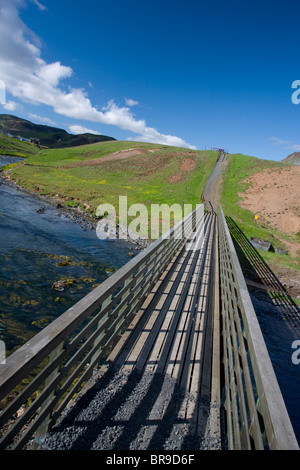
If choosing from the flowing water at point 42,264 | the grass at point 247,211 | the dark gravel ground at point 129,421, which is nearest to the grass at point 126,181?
the grass at point 247,211

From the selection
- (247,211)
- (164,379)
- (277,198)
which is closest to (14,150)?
(247,211)

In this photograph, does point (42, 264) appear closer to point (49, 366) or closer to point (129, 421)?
point (129, 421)

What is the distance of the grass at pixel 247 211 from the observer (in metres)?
20.1

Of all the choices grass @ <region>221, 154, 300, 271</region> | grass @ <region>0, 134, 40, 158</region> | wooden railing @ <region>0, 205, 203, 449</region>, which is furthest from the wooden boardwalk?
grass @ <region>0, 134, 40, 158</region>

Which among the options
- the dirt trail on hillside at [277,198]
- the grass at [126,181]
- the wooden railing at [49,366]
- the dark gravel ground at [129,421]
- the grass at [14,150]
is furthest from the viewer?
the grass at [14,150]

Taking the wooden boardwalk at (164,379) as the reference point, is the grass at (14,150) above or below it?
above

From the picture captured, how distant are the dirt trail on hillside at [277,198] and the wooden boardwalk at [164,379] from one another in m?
20.1

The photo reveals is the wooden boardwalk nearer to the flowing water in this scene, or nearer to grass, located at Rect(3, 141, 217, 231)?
the flowing water

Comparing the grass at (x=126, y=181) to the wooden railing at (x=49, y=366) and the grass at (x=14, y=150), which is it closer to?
the wooden railing at (x=49, y=366)

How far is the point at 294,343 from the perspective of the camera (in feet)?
34.2

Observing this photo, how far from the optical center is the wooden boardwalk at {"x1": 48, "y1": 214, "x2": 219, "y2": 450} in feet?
10.4

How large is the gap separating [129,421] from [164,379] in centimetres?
99

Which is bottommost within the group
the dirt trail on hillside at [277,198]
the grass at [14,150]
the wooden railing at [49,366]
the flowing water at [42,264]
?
the flowing water at [42,264]

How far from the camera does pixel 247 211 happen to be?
31125mm
